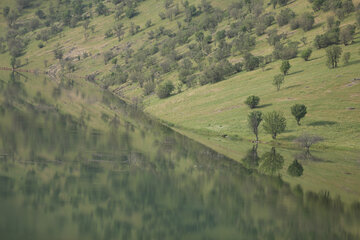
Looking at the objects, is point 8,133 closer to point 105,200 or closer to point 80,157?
point 80,157

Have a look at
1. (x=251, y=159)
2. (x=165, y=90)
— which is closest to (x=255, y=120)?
(x=251, y=159)

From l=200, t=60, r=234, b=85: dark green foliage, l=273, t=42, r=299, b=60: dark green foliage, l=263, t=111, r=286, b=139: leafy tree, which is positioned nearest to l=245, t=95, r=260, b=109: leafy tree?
l=263, t=111, r=286, b=139: leafy tree

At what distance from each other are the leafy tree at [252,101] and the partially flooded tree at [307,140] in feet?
70.7

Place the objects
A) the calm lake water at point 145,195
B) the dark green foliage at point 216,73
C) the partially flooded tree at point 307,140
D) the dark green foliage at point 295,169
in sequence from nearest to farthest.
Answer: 1. the calm lake water at point 145,195
2. the dark green foliage at point 295,169
3. the partially flooded tree at point 307,140
4. the dark green foliage at point 216,73

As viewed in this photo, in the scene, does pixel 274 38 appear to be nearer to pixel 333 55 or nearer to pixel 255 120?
pixel 333 55

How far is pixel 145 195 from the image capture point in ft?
132

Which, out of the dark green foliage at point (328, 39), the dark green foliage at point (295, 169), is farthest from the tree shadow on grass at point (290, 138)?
the dark green foliage at point (328, 39)

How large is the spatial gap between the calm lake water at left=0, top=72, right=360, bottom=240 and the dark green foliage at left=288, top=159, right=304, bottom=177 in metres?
2.40

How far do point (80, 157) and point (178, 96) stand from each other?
7386 centimetres

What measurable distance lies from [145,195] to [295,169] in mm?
27073

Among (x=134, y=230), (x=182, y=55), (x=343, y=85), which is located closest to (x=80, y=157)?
(x=134, y=230)

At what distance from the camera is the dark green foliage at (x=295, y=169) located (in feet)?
171

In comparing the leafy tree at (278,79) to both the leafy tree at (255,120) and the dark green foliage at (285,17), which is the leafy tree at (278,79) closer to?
the leafy tree at (255,120)

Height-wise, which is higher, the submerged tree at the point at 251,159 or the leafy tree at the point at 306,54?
the leafy tree at the point at 306,54
